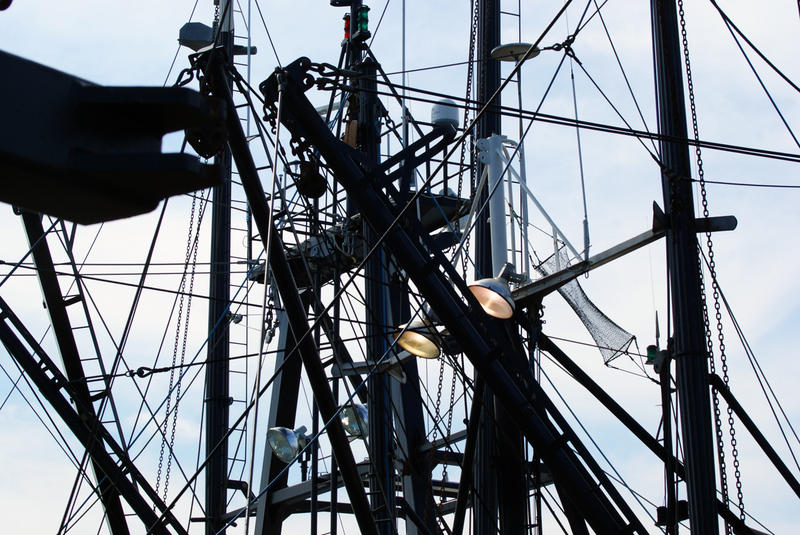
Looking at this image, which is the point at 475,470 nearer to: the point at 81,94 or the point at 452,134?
the point at 452,134

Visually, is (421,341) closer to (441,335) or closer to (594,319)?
(441,335)

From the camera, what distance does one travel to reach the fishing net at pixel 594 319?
12.4m

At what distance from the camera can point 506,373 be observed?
1157 centimetres

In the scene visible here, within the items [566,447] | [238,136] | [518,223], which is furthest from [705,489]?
[238,136]

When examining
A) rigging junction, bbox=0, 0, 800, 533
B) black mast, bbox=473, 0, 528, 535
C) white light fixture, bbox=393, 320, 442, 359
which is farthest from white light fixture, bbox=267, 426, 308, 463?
white light fixture, bbox=393, 320, 442, 359

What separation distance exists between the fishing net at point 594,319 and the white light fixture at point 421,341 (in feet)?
5.70

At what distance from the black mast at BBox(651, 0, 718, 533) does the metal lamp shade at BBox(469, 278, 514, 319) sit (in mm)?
1664

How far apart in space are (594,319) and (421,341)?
2.29 metres

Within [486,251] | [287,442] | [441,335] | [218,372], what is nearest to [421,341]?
[441,335]

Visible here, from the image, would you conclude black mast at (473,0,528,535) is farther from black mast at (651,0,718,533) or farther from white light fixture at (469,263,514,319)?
black mast at (651,0,718,533)

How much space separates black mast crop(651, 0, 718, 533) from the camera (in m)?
9.57

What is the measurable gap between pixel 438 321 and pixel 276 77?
10.9 ft

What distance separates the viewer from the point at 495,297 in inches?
429

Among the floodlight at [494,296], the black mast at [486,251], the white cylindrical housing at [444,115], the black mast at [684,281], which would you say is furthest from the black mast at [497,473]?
the black mast at [684,281]
